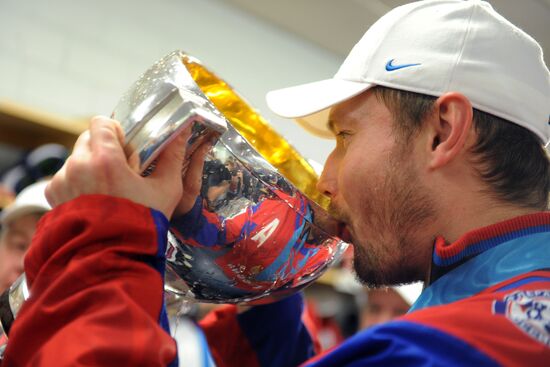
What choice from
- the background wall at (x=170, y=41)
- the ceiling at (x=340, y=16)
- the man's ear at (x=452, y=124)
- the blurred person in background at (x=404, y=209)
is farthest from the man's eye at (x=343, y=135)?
the ceiling at (x=340, y=16)

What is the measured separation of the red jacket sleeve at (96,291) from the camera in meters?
0.49

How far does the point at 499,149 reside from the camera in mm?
723

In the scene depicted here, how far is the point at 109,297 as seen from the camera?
1.65 ft

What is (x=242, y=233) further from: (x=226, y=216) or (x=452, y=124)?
(x=452, y=124)

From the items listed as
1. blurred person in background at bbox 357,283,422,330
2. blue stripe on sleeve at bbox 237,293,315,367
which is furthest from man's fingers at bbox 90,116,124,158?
blurred person in background at bbox 357,283,422,330

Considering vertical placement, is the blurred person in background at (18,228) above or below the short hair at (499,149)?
below

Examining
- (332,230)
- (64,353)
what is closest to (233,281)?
(332,230)

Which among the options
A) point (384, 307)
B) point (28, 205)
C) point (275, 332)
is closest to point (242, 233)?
point (275, 332)

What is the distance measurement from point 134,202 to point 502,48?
1.48 feet

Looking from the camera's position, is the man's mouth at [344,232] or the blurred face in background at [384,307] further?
the blurred face in background at [384,307]

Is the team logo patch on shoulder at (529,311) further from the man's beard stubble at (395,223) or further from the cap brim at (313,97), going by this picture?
the cap brim at (313,97)

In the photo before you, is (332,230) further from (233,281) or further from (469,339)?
(469,339)

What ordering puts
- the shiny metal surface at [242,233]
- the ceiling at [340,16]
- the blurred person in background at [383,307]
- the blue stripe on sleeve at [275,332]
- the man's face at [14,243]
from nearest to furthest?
1. the shiny metal surface at [242,233]
2. the blue stripe on sleeve at [275,332]
3. the man's face at [14,243]
4. the blurred person in background at [383,307]
5. the ceiling at [340,16]

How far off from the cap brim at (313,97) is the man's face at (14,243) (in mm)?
1036
